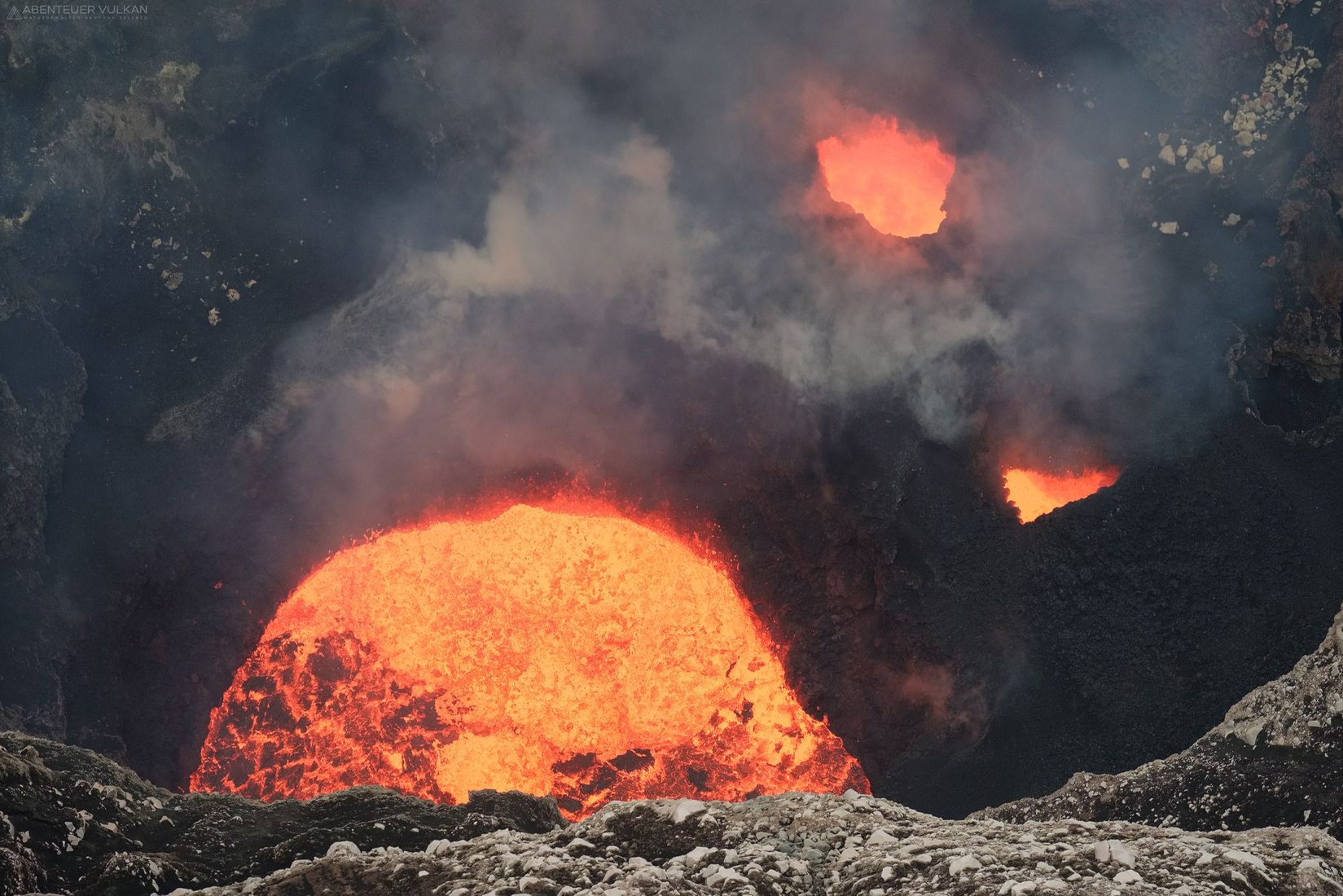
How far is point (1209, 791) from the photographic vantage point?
48.6ft

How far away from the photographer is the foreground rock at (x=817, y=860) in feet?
30.9

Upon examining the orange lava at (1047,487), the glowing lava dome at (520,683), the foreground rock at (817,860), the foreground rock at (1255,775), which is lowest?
the foreground rock at (817,860)

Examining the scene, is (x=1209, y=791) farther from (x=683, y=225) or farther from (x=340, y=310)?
(x=340, y=310)

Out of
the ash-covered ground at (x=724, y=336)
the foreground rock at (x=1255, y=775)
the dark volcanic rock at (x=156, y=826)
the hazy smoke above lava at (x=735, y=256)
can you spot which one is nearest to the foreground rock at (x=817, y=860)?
the dark volcanic rock at (x=156, y=826)

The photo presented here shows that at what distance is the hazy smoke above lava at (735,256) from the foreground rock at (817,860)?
13.1 m

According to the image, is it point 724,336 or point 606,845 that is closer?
point 606,845

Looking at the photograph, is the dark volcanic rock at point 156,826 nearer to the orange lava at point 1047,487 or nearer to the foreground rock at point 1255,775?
the foreground rock at point 1255,775

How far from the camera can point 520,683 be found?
2242 centimetres

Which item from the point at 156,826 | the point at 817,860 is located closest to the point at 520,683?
the point at 156,826

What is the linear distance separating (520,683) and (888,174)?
45.3ft

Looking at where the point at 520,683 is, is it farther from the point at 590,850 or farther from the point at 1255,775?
the point at 1255,775

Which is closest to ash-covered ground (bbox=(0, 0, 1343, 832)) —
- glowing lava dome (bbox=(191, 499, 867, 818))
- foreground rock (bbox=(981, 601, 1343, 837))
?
glowing lava dome (bbox=(191, 499, 867, 818))

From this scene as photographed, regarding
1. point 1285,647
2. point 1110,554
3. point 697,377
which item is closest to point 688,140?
point 697,377

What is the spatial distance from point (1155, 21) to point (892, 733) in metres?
16.9
